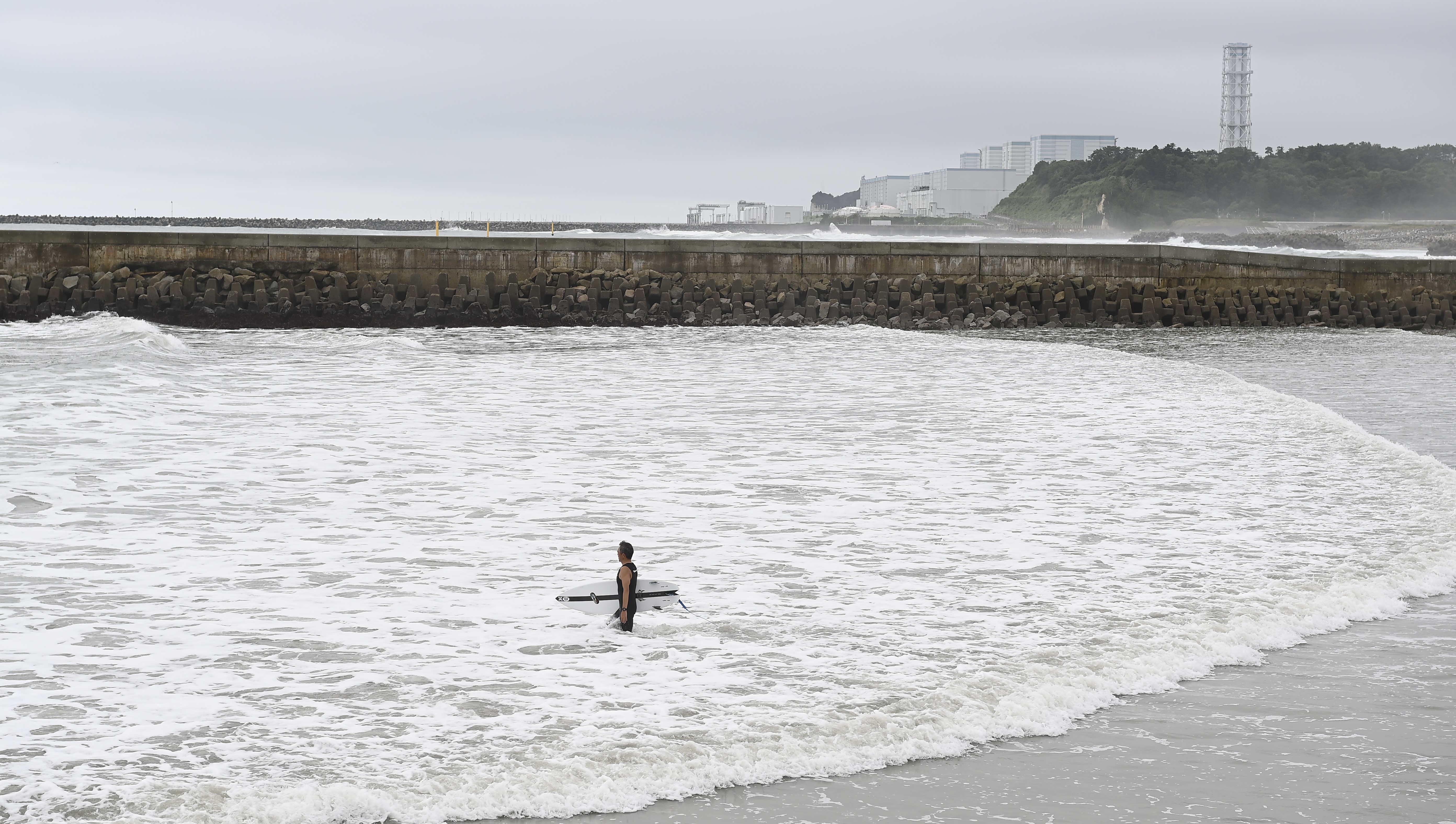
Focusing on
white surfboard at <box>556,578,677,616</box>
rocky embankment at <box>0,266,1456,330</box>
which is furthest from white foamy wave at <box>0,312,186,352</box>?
white surfboard at <box>556,578,677,616</box>

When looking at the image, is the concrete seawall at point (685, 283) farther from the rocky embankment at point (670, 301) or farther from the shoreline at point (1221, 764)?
the shoreline at point (1221, 764)

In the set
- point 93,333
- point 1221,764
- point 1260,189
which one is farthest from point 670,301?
point 1260,189

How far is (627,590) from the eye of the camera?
5.10 meters

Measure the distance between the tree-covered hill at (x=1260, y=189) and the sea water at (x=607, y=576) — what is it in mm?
112703

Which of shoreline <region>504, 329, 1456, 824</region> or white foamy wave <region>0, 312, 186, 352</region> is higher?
white foamy wave <region>0, 312, 186, 352</region>

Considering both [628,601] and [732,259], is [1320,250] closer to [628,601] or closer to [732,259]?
[732,259]

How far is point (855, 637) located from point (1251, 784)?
67.1 inches

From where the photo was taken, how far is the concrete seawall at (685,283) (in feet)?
81.7

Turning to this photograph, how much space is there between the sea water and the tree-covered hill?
4437 inches

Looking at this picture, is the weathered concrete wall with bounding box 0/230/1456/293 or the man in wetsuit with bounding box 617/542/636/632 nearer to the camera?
the man in wetsuit with bounding box 617/542/636/632

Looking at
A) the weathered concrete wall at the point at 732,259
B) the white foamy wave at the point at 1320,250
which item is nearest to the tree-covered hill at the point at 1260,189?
the white foamy wave at the point at 1320,250

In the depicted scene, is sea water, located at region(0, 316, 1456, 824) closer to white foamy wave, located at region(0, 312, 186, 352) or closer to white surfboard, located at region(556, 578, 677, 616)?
white surfboard, located at region(556, 578, 677, 616)

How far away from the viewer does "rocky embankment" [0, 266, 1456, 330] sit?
24531 mm

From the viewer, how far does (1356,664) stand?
4.82 meters
